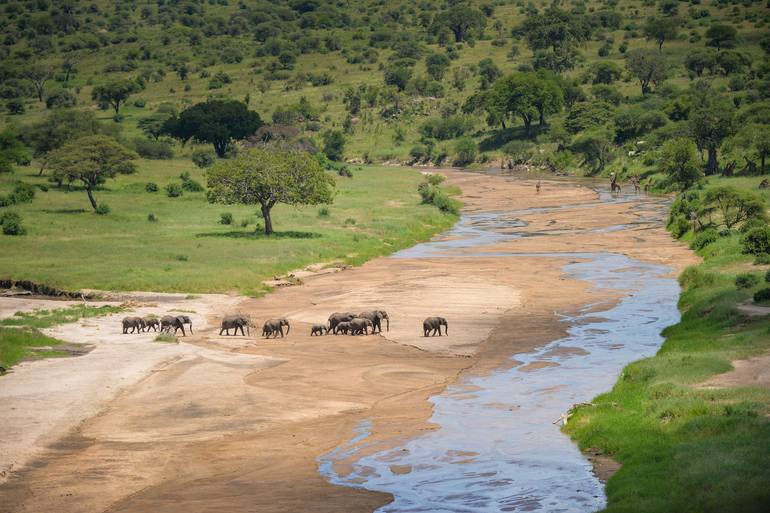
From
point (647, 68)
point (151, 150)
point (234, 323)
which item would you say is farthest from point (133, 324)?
point (647, 68)

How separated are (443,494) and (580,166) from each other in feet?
372

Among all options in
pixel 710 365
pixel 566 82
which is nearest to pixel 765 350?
pixel 710 365

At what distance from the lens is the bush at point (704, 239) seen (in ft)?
213

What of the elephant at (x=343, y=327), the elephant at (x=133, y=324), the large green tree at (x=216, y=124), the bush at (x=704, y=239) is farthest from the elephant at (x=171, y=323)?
the large green tree at (x=216, y=124)

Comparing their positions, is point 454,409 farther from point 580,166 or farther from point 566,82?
point 566,82

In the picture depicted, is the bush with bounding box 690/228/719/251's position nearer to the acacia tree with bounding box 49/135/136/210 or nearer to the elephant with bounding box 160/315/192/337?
the elephant with bounding box 160/315/192/337

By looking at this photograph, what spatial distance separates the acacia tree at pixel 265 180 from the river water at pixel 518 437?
2625 centimetres

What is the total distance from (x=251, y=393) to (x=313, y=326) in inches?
433

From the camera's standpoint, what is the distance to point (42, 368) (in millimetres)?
36469

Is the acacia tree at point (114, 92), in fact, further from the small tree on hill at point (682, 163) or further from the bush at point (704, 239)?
the bush at point (704, 239)

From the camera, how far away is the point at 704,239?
65.4 meters

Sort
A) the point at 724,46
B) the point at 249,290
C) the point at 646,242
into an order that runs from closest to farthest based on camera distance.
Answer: the point at 249,290, the point at 646,242, the point at 724,46

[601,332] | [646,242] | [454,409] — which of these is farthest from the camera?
[646,242]

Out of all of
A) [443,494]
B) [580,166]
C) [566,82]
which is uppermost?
[566,82]
